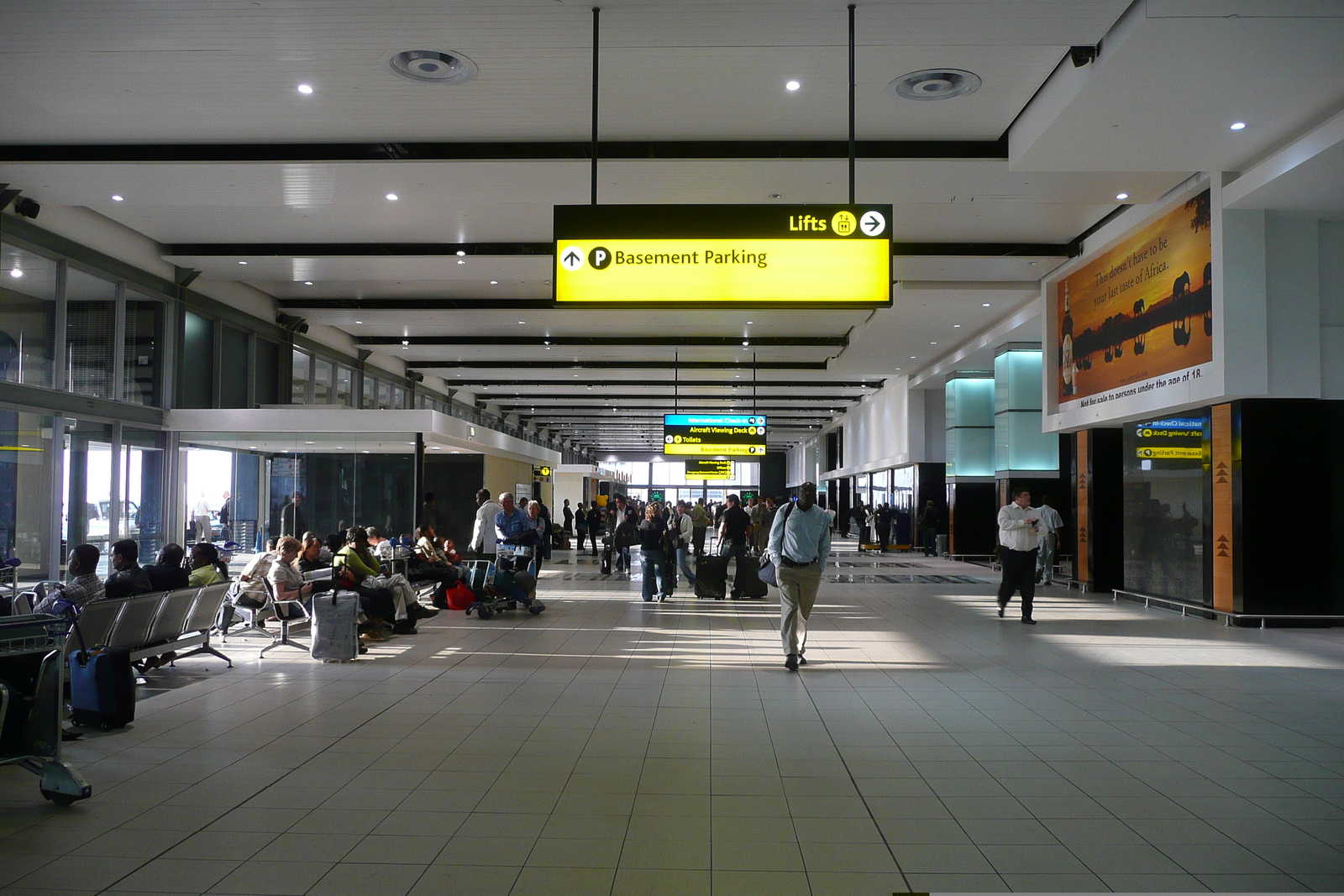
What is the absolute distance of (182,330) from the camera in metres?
15.7

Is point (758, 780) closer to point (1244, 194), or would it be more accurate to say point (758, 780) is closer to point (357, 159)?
point (357, 159)

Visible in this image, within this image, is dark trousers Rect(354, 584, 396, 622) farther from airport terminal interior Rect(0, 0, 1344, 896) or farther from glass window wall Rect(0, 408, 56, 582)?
glass window wall Rect(0, 408, 56, 582)

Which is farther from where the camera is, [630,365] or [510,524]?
[630,365]

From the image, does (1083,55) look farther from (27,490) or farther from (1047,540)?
(27,490)

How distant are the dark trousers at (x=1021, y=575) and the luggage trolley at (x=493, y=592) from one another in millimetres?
6115

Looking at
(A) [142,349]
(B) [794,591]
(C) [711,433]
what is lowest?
(B) [794,591]

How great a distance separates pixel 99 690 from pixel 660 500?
8672 millimetres

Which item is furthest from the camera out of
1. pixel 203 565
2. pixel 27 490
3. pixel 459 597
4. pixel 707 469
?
pixel 707 469

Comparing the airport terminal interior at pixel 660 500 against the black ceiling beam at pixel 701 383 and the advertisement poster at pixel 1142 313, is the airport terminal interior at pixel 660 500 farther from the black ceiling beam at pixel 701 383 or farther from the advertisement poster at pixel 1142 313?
the black ceiling beam at pixel 701 383

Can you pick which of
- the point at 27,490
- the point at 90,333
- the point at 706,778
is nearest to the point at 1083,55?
the point at 706,778

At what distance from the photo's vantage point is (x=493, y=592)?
1258 cm

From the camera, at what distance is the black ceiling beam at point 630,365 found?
25.4 meters

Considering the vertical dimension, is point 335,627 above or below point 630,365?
below

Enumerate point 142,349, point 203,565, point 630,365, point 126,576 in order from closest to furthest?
point 126,576 → point 203,565 → point 142,349 → point 630,365
